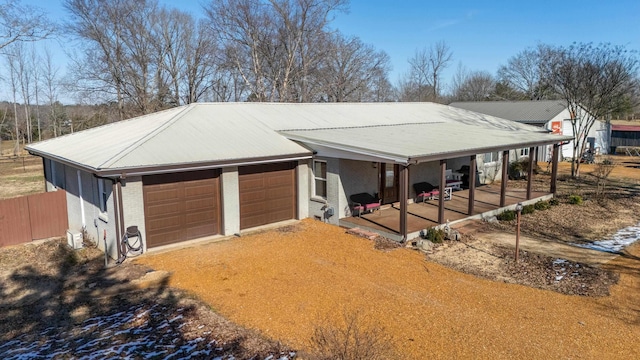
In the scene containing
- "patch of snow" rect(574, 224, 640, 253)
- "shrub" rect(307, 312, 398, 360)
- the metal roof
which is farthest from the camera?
"patch of snow" rect(574, 224, 640, 253)

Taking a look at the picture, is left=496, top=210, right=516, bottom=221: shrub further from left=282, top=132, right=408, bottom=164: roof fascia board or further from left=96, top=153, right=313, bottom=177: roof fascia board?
left=96, top=153, right=313, bottom=177: roof fascia board

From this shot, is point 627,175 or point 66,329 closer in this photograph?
point 66,329

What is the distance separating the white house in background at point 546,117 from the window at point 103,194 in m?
29.5

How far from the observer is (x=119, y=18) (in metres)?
34.8

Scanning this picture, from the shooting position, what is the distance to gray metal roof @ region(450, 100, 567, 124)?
33.0m

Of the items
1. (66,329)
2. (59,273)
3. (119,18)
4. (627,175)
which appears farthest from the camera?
(119,18)

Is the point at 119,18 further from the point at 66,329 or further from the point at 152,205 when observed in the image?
the point at 66,329

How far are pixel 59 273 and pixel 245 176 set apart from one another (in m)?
5.62

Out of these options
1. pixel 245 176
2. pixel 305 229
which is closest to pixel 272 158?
pixel 245 176

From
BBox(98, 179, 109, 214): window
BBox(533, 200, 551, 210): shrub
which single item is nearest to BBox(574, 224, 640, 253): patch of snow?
BBox(533, 200, 551, 210): shrub

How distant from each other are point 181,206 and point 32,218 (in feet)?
17.8

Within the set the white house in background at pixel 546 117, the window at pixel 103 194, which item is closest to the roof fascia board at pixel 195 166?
the window at pixel 103 194

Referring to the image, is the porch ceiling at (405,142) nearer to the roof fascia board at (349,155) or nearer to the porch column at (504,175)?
the roof fascia board at (349,155)

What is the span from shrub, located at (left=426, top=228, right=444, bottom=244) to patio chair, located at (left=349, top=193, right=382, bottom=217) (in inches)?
103
